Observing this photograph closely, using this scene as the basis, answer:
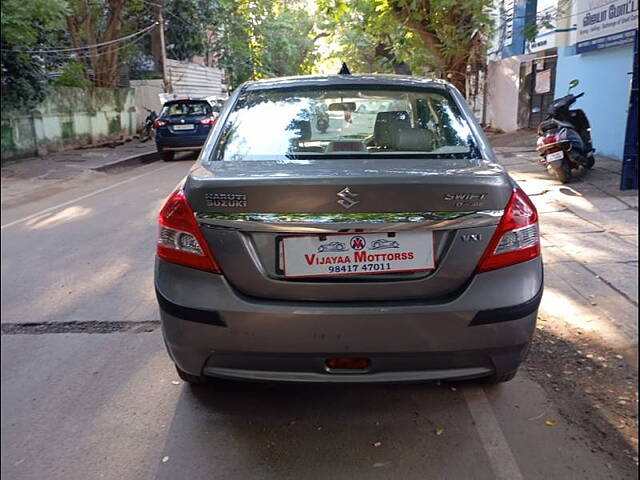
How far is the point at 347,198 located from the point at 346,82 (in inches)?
49.5

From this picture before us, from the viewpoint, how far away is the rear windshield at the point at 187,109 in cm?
1439

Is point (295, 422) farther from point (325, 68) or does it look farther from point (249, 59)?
point (325, 68)

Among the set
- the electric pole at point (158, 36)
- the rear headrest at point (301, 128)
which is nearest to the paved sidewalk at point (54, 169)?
the electric pole at point (158, 36)

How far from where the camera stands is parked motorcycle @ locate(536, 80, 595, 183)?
26.0ft

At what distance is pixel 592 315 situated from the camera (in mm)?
3896

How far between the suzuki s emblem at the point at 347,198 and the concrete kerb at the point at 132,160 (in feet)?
31.2

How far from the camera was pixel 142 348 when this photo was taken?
3.66m

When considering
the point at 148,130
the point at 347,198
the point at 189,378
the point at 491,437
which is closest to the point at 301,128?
the point at 347,198

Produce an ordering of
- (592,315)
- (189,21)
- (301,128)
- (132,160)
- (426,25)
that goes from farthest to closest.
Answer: (132,160), (426,25), (592,315), (189,21), (301,128)

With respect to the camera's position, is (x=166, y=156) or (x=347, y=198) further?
(x=166, y=156)

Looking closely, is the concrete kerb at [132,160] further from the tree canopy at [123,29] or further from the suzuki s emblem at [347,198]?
the suzuki s emblem at [347,198]

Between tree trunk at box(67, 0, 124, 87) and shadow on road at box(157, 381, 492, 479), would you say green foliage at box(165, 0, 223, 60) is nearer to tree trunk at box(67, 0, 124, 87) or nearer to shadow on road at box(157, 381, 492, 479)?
tree trunk at box(67, 0, 124, 87)

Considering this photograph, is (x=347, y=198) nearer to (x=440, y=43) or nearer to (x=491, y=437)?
(x=491, y=437)

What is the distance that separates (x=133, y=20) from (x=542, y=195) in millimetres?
6396
